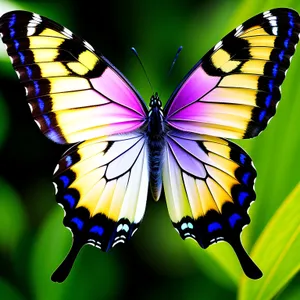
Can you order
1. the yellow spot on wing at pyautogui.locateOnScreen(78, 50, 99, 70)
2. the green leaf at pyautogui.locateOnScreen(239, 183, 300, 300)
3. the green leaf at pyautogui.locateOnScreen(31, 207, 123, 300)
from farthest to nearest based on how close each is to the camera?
the green leaf at pyautogui.locateOnScreen(31, 207, 123, 300) → the yellow spot on wing at pyautogui.locateOnScreen(78, 50, 99, 70) → the green leaf at pyautogui.locateOnScreen(239, 183, 300, 300)

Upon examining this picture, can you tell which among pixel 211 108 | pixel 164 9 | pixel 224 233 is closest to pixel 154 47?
pixel 164 9

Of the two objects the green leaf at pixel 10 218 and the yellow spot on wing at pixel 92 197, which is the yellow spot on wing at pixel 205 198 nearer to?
the yellow spot on wing at pixel 92 197

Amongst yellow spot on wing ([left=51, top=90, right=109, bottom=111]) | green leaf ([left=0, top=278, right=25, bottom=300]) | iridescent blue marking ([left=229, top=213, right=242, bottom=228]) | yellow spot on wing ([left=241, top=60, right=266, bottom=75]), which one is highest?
yellow spot on wing ([left=241, top=60, right=266, bottom=75])

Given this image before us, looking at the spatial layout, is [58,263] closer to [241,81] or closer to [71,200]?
[71,200]

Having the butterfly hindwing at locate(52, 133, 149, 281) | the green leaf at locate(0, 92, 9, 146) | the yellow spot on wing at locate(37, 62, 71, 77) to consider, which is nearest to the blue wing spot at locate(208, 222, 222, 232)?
the butterfly hindwing at locate(52, 133, 149, 281)

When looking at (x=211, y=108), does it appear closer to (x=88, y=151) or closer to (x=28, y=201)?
(x=88, y=151)

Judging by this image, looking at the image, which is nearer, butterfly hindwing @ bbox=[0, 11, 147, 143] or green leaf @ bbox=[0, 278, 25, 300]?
butterfly hindwing @ bbox=[0, 11, 147, 143]

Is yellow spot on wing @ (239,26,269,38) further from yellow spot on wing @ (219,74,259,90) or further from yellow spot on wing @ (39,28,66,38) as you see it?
yellow spot on wing @ (39,28,66,38)
